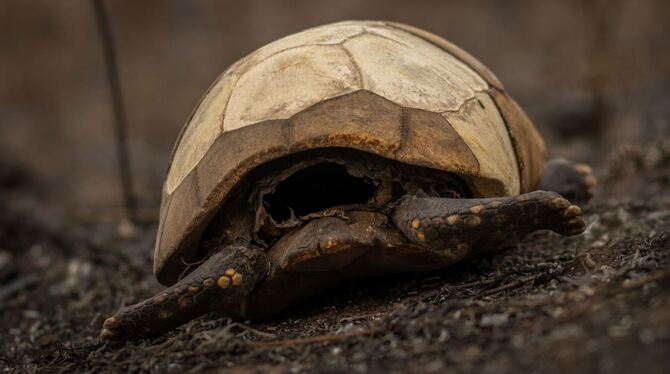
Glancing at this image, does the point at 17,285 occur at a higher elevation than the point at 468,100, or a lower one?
lower

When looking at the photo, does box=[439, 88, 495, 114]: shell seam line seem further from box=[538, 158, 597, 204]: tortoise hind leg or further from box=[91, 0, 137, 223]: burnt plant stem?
box=[91, 0, 137, 223]: burnt plant stem

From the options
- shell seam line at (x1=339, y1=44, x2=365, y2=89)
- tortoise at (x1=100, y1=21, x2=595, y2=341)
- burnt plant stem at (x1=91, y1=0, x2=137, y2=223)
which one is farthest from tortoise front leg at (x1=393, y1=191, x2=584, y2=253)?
burnt plant stem at (x1=91, y1=0, x2=137, y2=223)

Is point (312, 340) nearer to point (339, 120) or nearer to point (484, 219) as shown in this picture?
point (484, 219)

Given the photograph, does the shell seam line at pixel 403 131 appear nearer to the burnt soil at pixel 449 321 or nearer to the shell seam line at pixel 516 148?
the burnt soil at pixel 449 321

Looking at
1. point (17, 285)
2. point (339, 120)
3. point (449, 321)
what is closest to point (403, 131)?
point (339, 120)

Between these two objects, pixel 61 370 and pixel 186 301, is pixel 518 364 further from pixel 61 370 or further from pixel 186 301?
pixel 61 370
